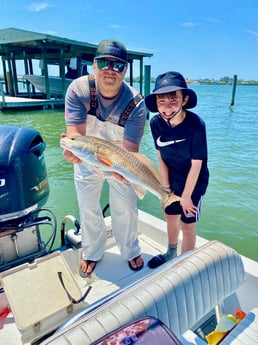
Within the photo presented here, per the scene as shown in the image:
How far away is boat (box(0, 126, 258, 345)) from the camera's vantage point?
1.23 meters

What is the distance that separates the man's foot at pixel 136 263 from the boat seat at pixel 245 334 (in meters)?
1.18

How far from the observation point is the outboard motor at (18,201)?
7.60 feet

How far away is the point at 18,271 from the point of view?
202 cm

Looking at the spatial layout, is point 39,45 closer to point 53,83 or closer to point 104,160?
point 53,83

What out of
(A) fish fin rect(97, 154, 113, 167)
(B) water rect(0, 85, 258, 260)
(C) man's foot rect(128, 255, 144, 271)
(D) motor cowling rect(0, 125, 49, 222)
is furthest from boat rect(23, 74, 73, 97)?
(A) fish fin rect(97, 154, 113, 167)

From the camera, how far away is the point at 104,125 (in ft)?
7.84

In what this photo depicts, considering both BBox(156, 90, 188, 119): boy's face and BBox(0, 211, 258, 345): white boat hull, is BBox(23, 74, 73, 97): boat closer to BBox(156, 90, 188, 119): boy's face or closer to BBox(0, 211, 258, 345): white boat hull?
BBox(156, 90, 188, 119): boy's face

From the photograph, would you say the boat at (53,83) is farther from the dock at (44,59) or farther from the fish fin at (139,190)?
Result: the fish fin at (139,190)

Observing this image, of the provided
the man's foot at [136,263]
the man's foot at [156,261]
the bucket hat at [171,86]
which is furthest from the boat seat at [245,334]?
the bucket hat at [171,86]

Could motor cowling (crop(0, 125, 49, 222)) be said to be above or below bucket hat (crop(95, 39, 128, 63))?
below

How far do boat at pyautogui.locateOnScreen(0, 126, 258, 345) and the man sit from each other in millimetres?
373

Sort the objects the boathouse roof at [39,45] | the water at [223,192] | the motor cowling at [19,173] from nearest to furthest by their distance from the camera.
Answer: the motor cowling at [19,173]
the water at [223,192]
the boathouse roof at [39,45]

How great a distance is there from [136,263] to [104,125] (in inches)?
53.2

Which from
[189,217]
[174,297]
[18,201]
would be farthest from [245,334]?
[18,201]
